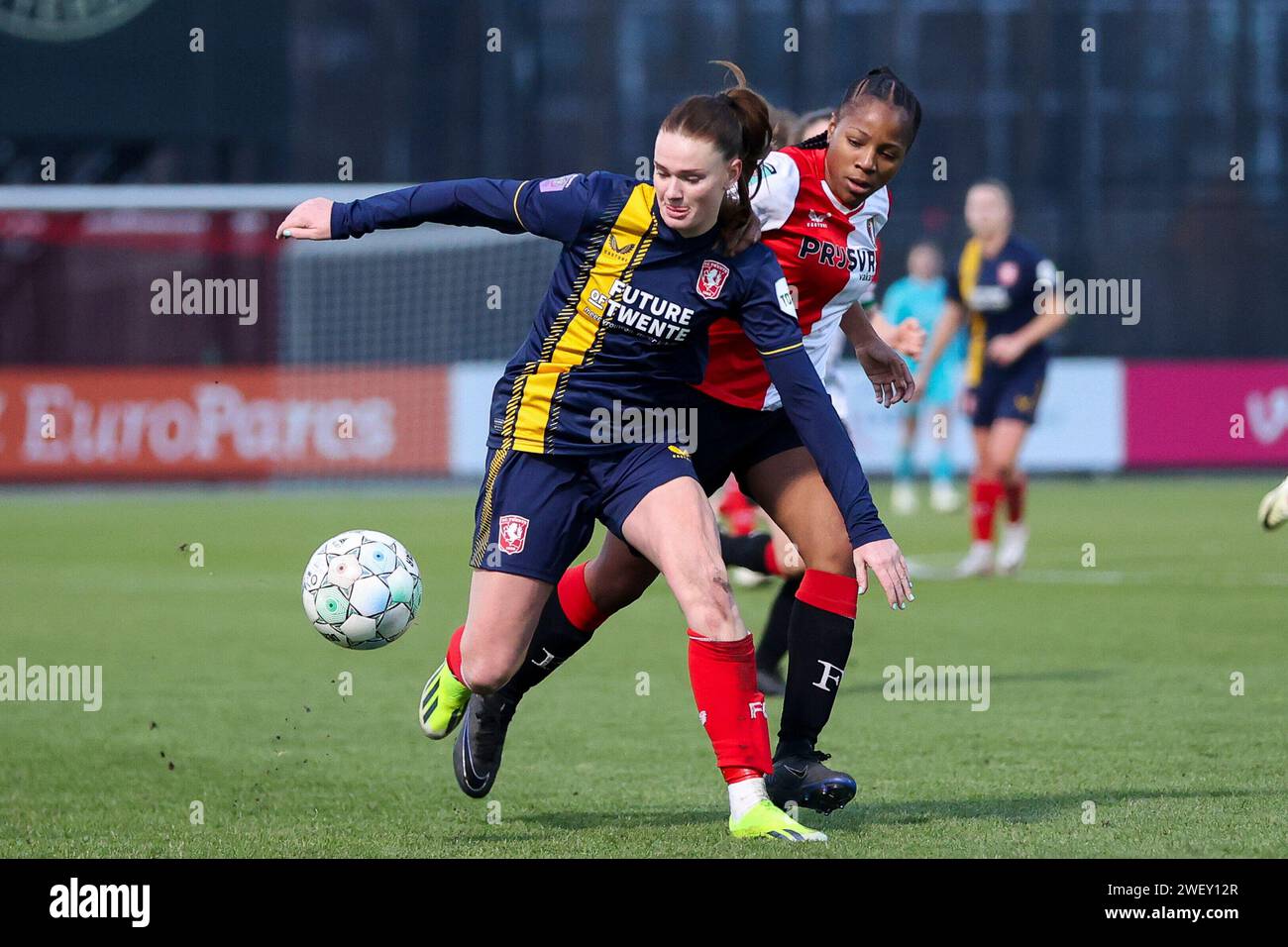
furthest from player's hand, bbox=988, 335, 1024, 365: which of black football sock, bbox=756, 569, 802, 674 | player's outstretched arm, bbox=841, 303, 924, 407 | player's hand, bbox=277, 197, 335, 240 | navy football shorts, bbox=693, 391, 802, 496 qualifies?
player's hand, bbox=277, 197, 335, 240


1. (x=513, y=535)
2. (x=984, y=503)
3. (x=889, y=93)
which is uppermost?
(x=889, y=93)

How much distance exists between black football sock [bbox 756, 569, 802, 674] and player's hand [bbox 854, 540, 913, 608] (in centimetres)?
226

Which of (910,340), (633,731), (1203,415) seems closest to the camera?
(910,340)

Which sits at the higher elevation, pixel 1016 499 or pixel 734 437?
pixel 734 437

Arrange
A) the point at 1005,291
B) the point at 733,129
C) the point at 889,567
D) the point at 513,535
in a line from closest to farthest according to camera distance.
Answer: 1. the point at 889,567
2. the point at 733,129
3. the point at 513,535
4. the point at 1005,291

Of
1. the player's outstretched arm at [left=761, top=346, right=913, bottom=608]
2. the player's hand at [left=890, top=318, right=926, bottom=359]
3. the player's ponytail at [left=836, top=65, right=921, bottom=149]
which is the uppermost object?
the player's ponytail at [left=836, top=65, right=921, bottom=149]

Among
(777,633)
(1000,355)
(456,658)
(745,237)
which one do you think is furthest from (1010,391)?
(745,237)

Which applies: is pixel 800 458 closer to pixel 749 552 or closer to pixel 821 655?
pixel 821 655

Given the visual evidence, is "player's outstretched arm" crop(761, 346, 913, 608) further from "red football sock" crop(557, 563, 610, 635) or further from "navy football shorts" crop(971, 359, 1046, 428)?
"navy football shorts" crop(971, 359, 1046, 428)

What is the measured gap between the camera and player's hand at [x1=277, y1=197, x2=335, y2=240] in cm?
453

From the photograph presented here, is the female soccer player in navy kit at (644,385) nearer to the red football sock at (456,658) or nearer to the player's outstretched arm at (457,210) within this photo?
the player's outstretched arm at (457,210)

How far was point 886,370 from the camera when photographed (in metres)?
5.50

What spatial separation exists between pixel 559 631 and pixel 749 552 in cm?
188

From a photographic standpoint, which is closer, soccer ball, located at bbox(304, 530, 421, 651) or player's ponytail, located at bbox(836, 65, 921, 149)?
player's ponytail, located at bbox(836, 65, 921, 149)
